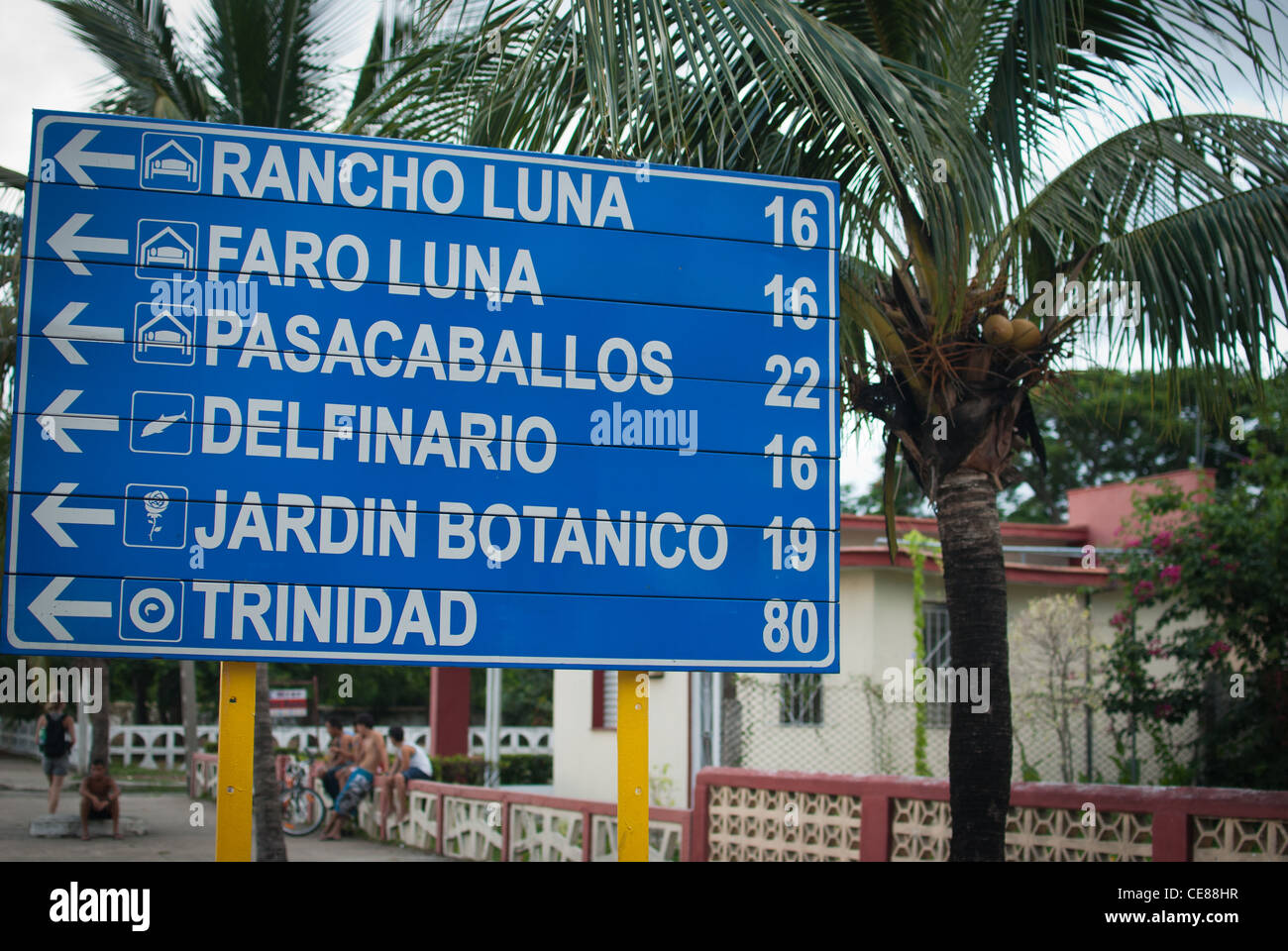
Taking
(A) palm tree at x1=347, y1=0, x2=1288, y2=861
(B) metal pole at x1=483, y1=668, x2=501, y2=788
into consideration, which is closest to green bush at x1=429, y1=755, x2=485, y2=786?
(B) metal pole at x1=483, y1=668, x2=501, y2=788

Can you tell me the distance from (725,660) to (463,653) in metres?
0.92

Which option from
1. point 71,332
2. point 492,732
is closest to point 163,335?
point 71,332

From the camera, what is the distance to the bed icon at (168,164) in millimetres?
4305

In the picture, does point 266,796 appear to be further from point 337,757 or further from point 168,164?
point 168,164

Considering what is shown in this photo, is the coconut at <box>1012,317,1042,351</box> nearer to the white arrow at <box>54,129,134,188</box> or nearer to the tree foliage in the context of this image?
the white arrow at <box>54,129,134,188</box>

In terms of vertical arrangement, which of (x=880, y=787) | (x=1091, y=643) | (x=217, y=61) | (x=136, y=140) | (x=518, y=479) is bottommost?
(x=880, y=787)

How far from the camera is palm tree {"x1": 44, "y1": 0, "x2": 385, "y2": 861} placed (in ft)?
31.4

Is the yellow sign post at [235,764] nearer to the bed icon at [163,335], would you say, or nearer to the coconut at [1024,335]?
the bed icon at [163,335]

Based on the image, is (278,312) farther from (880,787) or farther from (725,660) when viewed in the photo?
(880,787)

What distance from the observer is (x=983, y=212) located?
5.83 meters

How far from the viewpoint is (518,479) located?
4371 mm

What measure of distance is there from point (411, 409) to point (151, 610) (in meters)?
1.07

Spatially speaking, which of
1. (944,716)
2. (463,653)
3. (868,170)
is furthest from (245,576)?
(944,716)

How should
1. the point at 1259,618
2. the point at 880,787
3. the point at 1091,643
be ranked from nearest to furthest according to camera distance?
1. the point at 880,787
2. the point at 1259,618
3. the point at 1091,643
